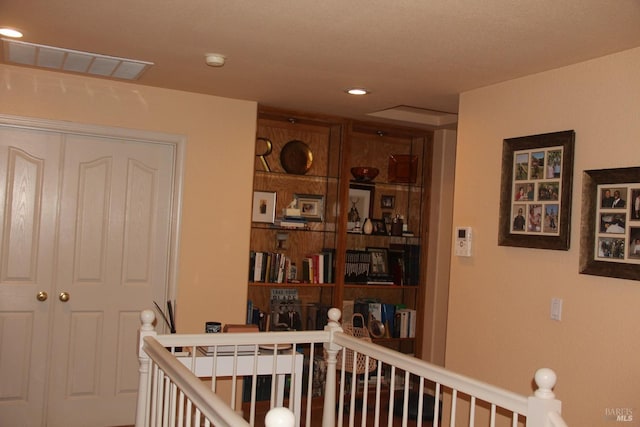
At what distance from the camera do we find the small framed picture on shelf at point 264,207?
495cm

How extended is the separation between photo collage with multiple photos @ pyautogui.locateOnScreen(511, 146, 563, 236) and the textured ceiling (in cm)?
47

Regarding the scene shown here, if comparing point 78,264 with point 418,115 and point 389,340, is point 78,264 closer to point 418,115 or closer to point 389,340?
point 389,340

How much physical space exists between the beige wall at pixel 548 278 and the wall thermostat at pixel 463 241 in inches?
1.7

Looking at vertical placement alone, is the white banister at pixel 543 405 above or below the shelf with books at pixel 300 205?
below

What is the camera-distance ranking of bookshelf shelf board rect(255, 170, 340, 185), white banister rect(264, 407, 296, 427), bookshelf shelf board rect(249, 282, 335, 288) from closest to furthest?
white banister rect(264, 407, 296, 427) → bookshelf shelf board rect(249, 282, 335, 288) → bookshelf shelf board rect(255, 170, 340, 185)

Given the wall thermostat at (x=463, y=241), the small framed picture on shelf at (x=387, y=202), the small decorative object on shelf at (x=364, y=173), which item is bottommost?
the wall thermostat at (x=463, y=241)

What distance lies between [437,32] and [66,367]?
126 inches

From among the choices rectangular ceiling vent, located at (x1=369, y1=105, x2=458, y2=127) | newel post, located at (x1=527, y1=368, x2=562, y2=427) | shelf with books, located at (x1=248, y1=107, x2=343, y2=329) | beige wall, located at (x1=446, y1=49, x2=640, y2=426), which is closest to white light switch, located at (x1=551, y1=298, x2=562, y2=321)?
beige wall, located at (x1=446, y1=49, x2=640, y2=426)

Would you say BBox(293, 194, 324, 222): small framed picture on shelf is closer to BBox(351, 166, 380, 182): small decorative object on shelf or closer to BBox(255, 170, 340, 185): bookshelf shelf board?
BBox(255, 170, 340, 185): bookshelf shelf board

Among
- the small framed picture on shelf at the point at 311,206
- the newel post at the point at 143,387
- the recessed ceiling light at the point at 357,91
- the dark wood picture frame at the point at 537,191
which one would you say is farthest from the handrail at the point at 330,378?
the small framed picture on shelf at the point at 311,206

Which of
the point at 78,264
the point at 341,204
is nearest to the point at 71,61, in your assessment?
the point at 78,264

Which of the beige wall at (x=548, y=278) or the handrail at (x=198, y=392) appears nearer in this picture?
the handrail at (x=198, y=392)

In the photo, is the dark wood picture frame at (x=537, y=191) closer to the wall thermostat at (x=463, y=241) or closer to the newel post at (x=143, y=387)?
the wall thermostat at (x=463, y=241)

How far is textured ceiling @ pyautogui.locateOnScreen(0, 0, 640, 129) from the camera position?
8.25 ft
